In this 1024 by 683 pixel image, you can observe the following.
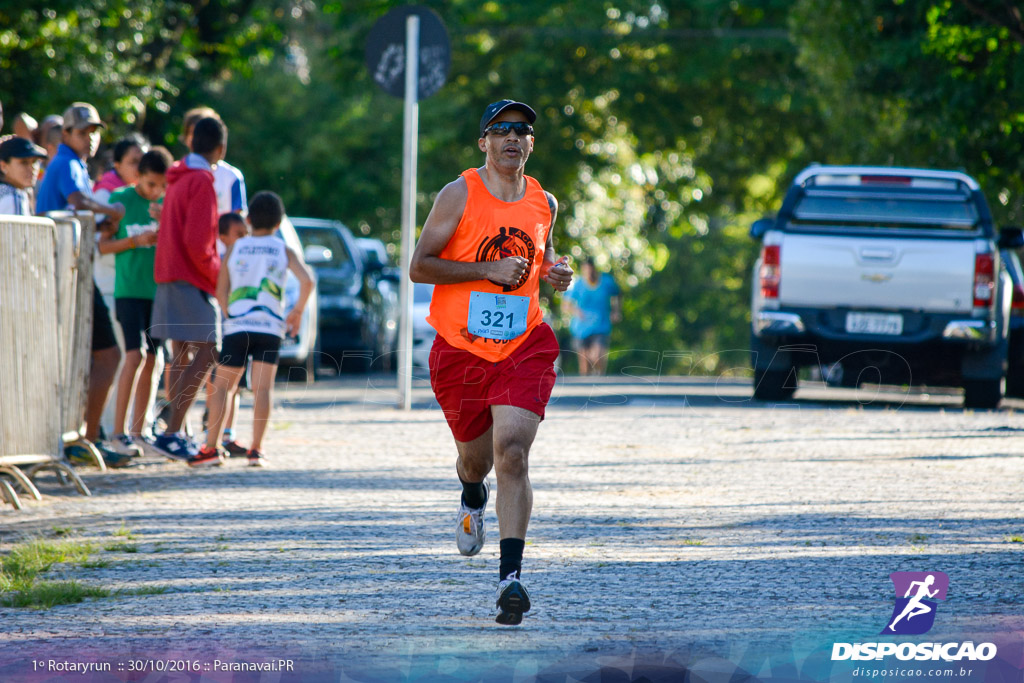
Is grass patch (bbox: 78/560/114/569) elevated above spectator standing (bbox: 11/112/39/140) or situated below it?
below

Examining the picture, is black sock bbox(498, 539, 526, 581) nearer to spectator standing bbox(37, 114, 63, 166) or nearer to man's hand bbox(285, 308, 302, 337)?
man's hand bbox(285, 308, 302, 337)

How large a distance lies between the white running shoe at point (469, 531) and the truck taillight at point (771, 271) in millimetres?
7982

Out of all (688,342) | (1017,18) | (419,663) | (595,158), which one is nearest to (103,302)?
(419,663)

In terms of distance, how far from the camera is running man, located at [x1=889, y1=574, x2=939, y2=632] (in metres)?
4.97

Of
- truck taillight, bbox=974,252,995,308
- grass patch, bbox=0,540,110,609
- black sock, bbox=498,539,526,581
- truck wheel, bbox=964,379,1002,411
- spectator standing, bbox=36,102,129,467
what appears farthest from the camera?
truck wheel, bbox=964,379,1002,411

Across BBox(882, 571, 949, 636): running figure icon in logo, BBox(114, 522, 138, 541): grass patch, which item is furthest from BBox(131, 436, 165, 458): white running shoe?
BBox(882, 571, 949, 636): running figure icon in logo

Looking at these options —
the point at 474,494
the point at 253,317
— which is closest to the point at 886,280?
the point at 253,317

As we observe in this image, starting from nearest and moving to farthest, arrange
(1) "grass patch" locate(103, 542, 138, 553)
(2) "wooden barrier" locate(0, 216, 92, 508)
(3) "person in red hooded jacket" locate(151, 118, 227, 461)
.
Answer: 1. (1) "grass patch" locate(103, 542, 138, 553)
2. (2) "wooden barrier" locate(0, 216, 92, 508)
3. (3) "person in red hooded jacket" locate(151, 118, 227, 461)

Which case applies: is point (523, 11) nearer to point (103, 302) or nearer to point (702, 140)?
point (702, 140)

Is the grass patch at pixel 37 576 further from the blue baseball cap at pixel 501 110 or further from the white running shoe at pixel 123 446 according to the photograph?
the white running shoe at pixel 123 446

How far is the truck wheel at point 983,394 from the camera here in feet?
44.9

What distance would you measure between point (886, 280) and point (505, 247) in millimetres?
8333

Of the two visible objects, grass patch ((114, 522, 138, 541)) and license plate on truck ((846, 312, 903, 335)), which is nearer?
grass patch ((114, 522, 138, 541))

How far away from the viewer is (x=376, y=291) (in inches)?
784
